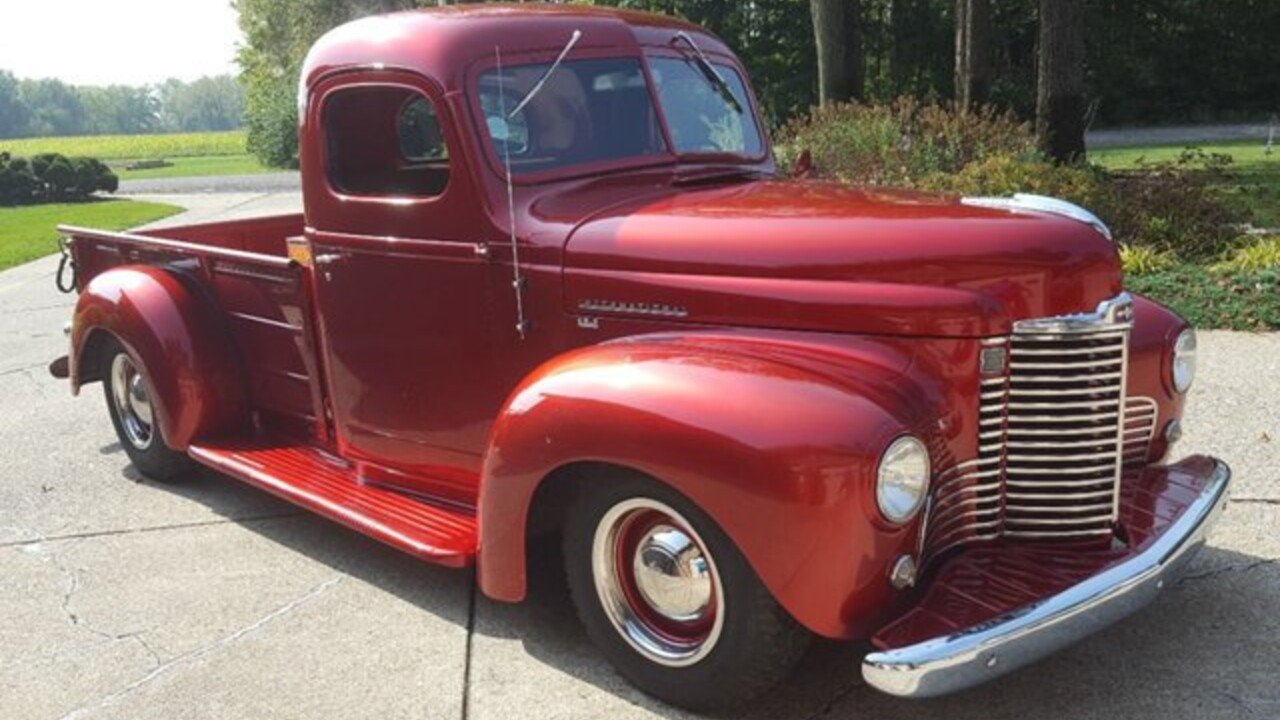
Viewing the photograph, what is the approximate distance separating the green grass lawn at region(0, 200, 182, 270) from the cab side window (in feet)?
40.6

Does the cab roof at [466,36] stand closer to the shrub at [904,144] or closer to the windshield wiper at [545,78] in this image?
the windshield wiper at [545,78]

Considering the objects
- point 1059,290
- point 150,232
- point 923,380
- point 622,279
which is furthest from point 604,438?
point 150,232

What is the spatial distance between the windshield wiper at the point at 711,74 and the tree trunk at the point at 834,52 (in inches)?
397

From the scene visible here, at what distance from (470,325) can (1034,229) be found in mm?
1795

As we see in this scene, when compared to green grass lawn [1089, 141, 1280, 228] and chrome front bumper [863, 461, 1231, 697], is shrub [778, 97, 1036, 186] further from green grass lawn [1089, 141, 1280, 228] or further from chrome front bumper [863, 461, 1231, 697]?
chrome front bumper [863, 461, 1231, 697]

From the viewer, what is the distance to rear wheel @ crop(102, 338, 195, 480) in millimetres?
5242

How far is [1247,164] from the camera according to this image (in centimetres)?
1591

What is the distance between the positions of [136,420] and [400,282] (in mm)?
2273

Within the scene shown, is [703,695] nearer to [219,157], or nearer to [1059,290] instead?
[1059,290]

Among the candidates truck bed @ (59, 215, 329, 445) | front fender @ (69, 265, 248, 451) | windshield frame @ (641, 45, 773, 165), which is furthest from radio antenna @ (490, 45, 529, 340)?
front fender @ (69, 265, 248, 451)

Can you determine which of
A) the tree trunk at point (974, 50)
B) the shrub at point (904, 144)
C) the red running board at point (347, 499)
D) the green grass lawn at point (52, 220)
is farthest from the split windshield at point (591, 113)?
the green grass lawn at point (52, 220)

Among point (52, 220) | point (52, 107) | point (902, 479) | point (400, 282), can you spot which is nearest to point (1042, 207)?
point (902, 479)

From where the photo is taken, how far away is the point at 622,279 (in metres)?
3.41

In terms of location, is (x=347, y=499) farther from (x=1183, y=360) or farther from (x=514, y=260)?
(x=1183, y=360)
